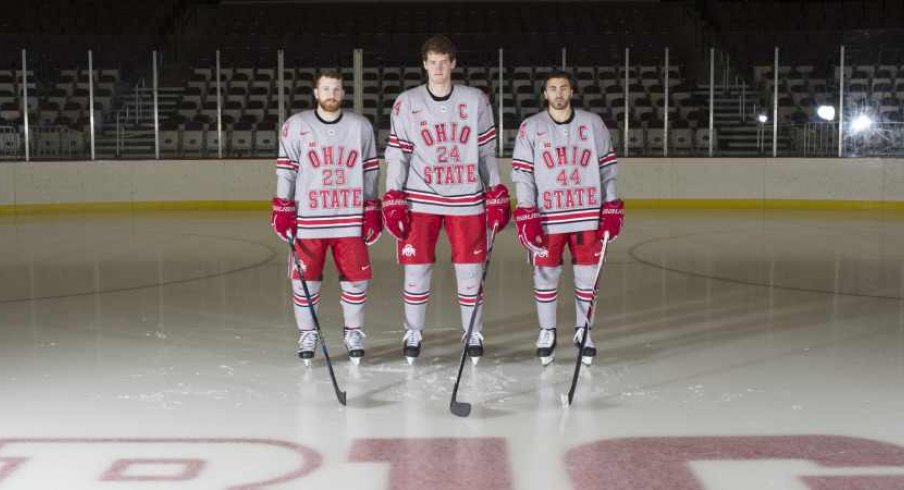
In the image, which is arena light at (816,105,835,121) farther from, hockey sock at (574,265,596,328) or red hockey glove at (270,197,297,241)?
red hockey glove at (270,197,297,241)

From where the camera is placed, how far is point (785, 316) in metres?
5.81

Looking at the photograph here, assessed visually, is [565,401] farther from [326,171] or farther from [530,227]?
[326,171]

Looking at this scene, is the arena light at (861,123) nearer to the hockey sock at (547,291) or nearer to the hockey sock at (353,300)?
the hockey sock at (547,291)

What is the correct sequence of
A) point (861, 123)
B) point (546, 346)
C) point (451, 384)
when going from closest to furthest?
point (451, 384) → point (546, 346) → point (861, 123)

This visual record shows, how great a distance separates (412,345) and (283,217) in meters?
0.75

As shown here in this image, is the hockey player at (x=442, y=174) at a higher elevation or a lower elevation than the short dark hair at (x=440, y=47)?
lower

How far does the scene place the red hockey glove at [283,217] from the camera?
4.46m

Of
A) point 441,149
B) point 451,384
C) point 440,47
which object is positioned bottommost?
point 451,384

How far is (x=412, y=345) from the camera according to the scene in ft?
15.4

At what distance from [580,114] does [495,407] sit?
4.26ft

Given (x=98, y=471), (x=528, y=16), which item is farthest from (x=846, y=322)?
(x=528, y=16)

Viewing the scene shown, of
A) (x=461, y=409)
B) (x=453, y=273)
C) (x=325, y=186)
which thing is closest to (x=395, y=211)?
(x=325, y=186)

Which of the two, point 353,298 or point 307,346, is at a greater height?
point 353,298

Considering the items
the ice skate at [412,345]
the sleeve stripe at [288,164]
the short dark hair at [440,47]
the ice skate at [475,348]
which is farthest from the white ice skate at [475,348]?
the short dark hair at [440,47]
